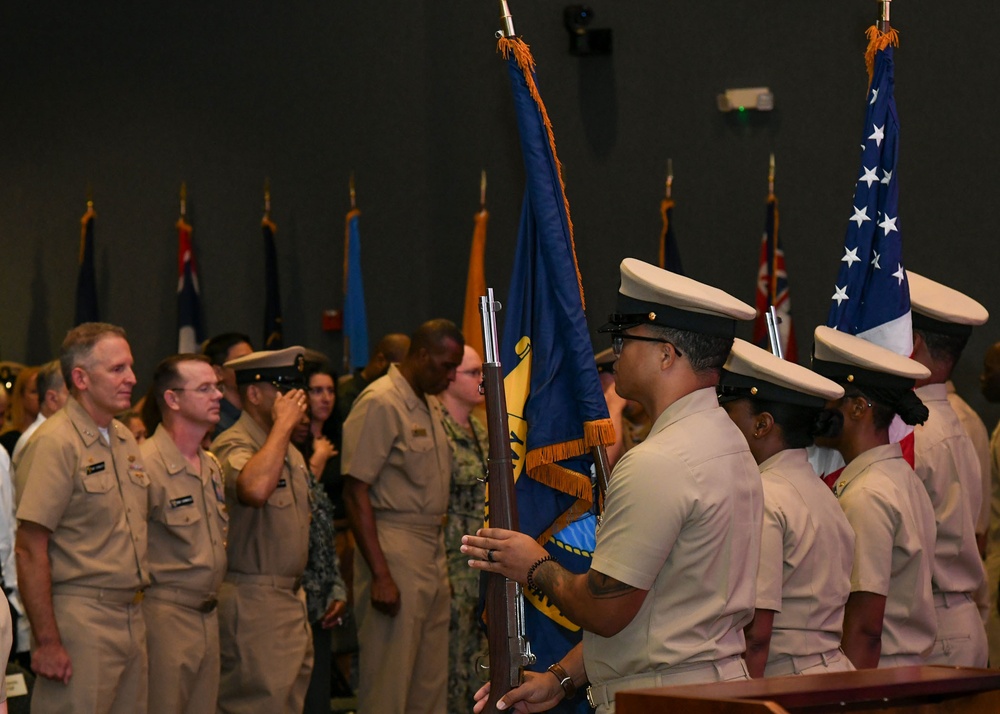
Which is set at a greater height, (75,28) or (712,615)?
(75,28)

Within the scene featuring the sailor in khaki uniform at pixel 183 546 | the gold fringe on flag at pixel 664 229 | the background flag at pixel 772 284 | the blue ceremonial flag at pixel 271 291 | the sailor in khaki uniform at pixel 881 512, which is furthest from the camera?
the blue ceremonial flag at pixel 271 291

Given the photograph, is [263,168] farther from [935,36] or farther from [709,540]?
[709,540]

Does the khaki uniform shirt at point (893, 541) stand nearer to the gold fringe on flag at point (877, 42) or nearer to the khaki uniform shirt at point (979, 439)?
the gold fringe on flag at point (877, 42)

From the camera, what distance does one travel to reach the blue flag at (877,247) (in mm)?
3963

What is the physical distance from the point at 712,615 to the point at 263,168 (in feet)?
21.1

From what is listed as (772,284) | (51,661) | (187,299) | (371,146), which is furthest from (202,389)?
(371,146)

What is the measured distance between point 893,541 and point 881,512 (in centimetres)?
8

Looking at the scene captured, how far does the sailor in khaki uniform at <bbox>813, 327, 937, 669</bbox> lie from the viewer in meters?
3.15

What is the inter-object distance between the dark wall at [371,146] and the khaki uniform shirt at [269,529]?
11.7 ft

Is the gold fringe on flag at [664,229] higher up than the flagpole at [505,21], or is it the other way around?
the flagpole at [505,21]

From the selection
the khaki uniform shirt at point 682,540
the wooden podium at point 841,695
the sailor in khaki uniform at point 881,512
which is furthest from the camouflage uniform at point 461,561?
the wooden podium at point 841,695

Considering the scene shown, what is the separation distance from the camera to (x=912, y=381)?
3346 mm

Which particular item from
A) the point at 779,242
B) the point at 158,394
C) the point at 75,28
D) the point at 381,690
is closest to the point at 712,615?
the point at 158,394

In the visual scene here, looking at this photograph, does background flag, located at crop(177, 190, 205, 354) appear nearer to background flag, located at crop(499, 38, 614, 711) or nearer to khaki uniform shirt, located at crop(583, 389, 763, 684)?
background flag, located at crop(499, 38, 614, 711)
